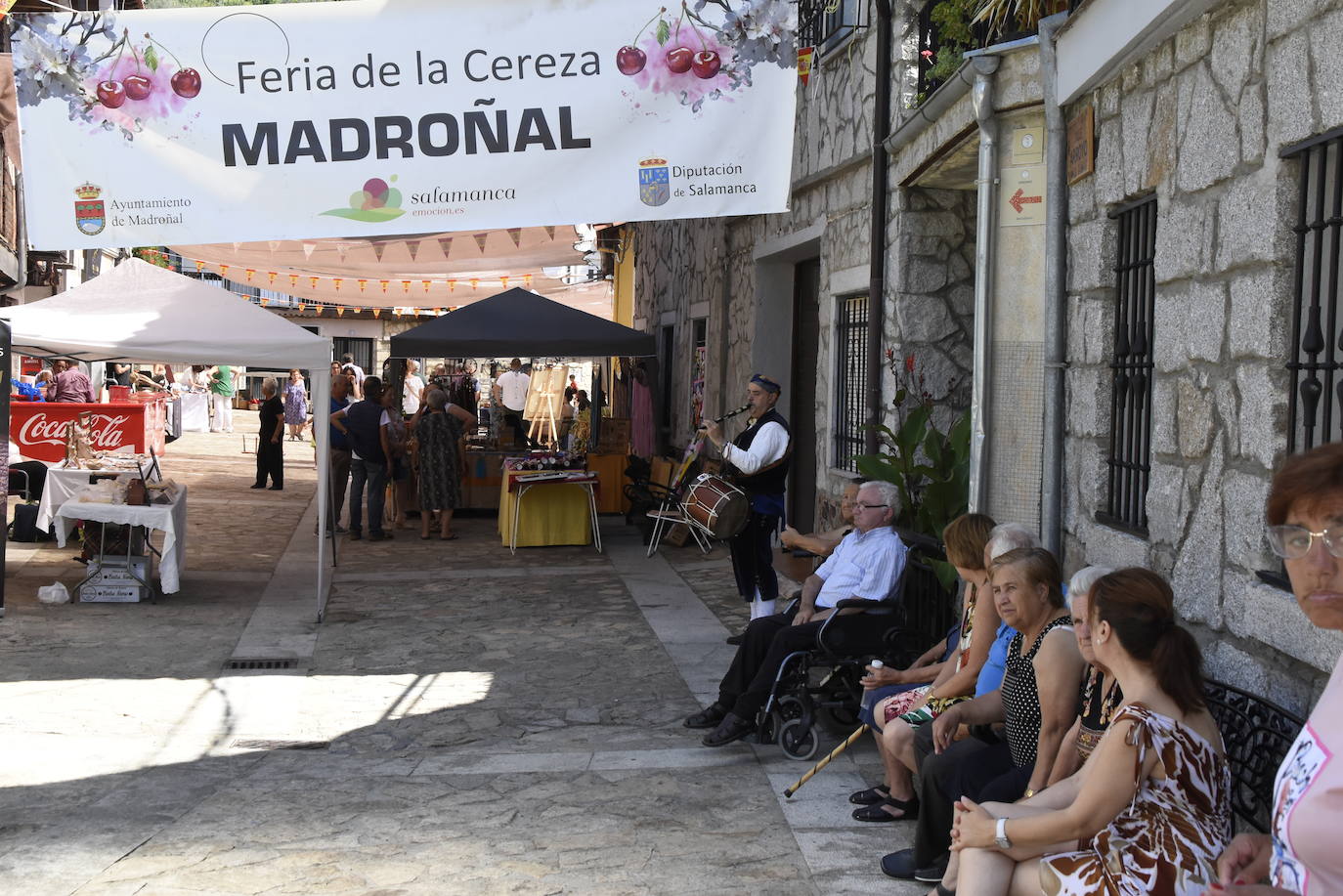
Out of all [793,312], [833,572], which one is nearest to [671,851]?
[833,572]

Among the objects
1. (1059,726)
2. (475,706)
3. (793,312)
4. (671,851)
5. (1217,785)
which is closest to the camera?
(1217,785)

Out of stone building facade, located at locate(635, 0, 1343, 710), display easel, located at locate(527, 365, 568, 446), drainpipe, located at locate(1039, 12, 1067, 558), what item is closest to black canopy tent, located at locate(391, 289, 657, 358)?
stone building facade, located at locate(635, 0, 1343, 710)

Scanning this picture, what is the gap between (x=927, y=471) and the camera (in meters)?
6.68

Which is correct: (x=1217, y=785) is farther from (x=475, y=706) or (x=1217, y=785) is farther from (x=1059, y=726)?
(x=475, y=706)

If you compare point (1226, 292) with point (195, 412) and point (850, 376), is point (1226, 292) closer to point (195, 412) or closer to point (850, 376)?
point (850, 376)

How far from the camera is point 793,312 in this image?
11445 mm

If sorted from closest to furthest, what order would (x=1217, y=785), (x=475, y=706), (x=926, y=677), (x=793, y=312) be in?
(x=1217, y=785), (x=926, y=677), (x=475, y=706), (x=793, y=312)

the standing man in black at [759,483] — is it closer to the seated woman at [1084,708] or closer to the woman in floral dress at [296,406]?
the seated woman at [1084,708]

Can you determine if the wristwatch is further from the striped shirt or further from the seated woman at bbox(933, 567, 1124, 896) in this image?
the striped shirt

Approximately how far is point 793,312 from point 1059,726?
314 inches

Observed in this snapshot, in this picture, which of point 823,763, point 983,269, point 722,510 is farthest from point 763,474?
point 823,763

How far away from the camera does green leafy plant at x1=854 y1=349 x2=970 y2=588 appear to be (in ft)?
21.6

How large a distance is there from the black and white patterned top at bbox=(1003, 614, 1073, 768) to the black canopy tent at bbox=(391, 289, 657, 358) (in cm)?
953

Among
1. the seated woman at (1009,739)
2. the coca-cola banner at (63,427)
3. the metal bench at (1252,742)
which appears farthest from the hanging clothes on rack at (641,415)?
the metal bench at (1252,742)
